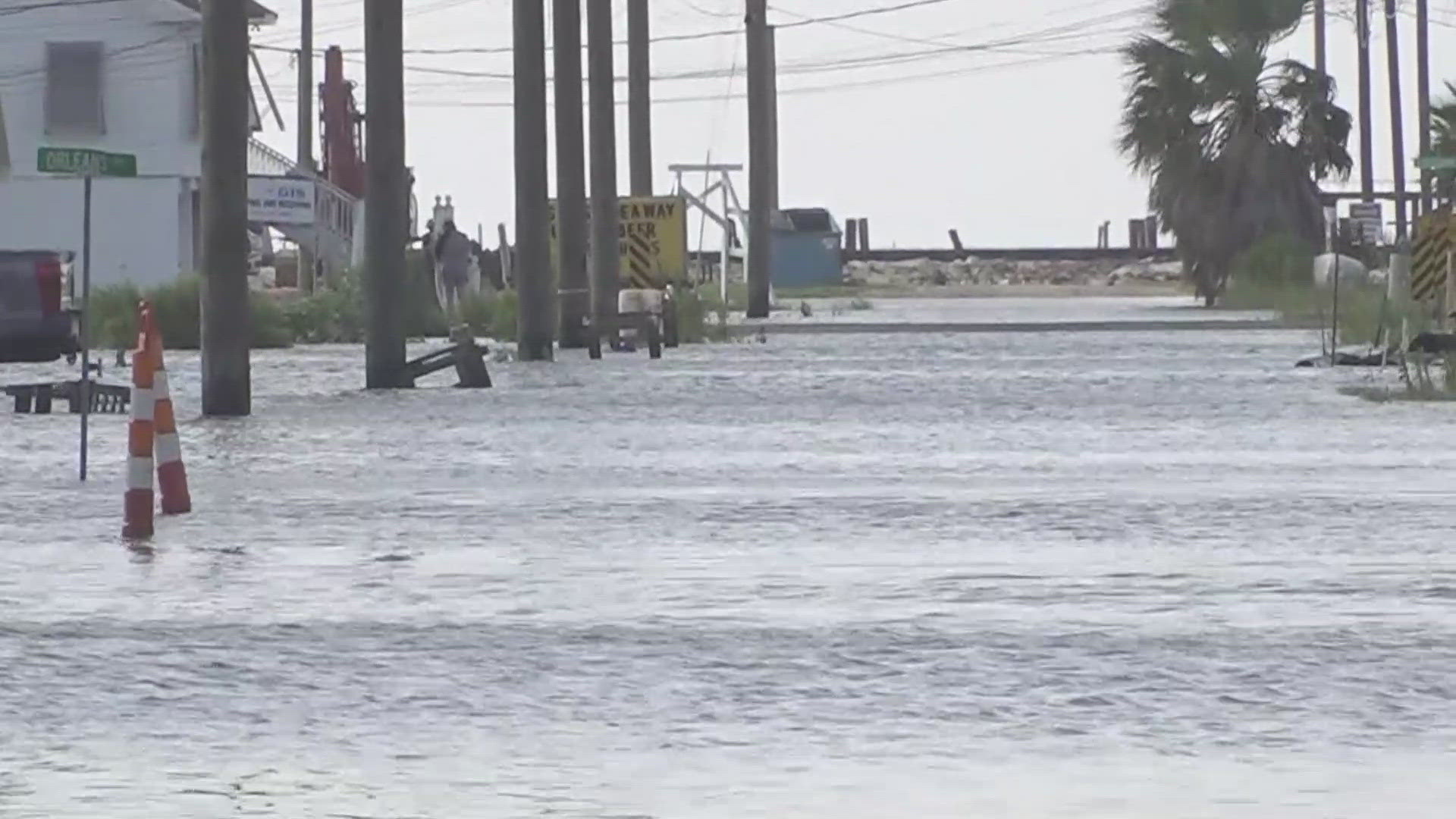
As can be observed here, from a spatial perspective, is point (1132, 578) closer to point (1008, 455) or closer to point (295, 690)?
point (295, 690)

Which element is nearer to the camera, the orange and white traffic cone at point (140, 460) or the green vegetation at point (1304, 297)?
the orange and white traffic cone at point (140, 460)

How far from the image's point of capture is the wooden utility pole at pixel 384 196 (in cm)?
3167

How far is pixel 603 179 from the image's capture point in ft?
151

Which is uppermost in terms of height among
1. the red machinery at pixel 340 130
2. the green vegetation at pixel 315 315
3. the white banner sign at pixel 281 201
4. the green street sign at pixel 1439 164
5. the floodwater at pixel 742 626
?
the red machinery at pixel 340 130

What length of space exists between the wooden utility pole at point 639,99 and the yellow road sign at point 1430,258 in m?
12.7

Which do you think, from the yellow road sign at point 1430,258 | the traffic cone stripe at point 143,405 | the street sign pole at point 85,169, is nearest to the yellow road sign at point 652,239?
the yellow road sign at point 1430,258

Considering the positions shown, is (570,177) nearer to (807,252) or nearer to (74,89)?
(74,89)

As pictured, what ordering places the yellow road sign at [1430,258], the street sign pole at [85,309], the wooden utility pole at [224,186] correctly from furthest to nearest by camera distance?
the yellow road sign at [1430,258] < the wooden utility pole at [224,186] < the street sign pole at [85,309]

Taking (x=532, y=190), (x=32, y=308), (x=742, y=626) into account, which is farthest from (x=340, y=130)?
(x=742, y=626)

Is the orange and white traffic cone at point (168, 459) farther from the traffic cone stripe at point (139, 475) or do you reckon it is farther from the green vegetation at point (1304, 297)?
the green vegetation at point (1304, 297)

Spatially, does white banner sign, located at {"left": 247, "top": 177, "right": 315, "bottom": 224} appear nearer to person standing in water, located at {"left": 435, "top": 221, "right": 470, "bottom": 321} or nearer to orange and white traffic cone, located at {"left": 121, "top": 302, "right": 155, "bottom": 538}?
person standing in water, located at {"left": 435, "top": 221, "right": 470, "bottom": 321}

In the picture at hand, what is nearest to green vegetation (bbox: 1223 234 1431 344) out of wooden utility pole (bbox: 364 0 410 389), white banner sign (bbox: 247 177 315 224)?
wooden utility pole (bbox: 364 0 410 389)

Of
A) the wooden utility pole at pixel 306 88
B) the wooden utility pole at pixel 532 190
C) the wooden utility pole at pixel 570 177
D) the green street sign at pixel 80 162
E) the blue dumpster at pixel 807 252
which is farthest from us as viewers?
the blue dumpster at pixel 807 252

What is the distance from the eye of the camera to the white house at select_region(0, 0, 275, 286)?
67812 mm
